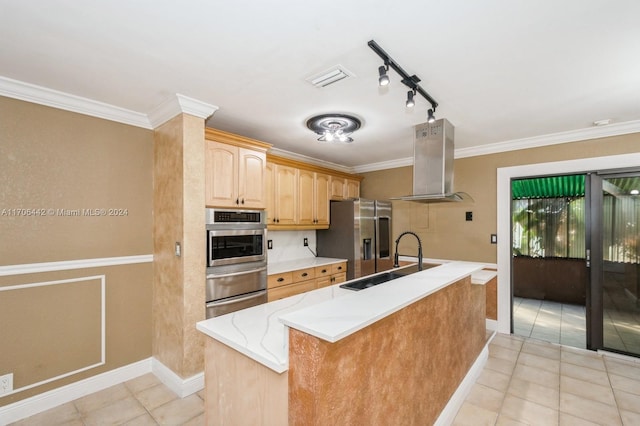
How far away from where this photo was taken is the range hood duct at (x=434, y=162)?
2.78m

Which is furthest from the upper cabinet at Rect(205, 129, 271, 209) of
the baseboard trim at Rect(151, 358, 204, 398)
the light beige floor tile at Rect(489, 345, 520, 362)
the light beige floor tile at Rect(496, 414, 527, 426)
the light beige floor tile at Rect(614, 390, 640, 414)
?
the light beige floor tile at Rect(614, 390, 640, 414)

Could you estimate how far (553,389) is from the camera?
247 cm

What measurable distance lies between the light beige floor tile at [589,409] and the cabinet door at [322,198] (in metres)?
3.07

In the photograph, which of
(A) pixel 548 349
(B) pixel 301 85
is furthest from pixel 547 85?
(A) pixel 548 349

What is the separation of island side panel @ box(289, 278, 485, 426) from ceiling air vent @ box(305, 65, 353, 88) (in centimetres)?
154

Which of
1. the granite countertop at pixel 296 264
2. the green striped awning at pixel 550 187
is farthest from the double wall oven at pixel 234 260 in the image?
the green striped awning at pixel 550 187

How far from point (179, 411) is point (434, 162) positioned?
3.05 metres

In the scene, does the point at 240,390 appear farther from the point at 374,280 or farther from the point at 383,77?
the point at 383,77

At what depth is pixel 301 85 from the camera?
2.13m

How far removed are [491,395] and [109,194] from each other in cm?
371

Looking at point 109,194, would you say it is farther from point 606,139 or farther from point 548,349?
point 606,139

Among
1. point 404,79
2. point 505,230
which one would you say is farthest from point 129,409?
point 505,230

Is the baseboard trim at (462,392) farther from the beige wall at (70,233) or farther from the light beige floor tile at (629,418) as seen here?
the beige wall at (70,233)

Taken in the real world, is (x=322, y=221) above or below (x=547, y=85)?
below
